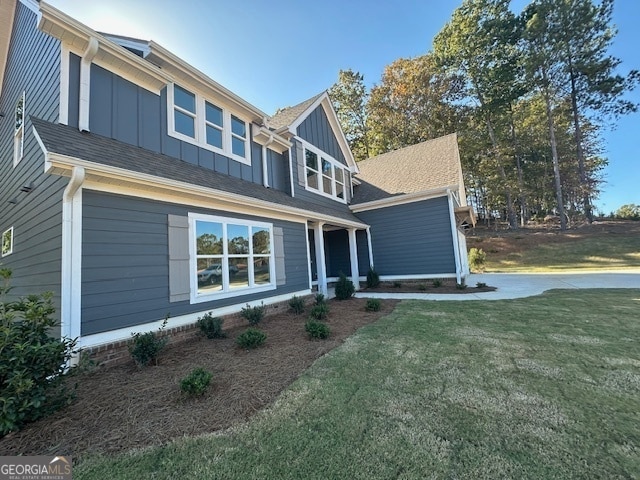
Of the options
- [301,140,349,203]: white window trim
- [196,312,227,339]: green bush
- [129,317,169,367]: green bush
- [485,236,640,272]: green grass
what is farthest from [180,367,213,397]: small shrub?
[485,236,640,272]: green grass

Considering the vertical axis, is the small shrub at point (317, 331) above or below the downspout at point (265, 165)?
below

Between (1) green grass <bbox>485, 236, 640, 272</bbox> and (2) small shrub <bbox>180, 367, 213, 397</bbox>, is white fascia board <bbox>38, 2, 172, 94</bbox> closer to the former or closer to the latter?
(2) small shrub <bbox>180, 367, 213, 397</bbox>

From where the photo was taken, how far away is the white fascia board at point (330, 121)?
957 centimetres

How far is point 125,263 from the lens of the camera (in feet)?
14.3

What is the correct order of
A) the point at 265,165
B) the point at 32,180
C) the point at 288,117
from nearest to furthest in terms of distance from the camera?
the point at 32,180, the point at 265,165, the point at 288,117

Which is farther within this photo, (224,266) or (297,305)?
(297,305)

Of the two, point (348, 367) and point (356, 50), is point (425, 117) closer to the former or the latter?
point (356, 50)

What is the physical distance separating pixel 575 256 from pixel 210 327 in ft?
77.6

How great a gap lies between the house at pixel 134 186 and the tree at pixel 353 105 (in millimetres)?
18041

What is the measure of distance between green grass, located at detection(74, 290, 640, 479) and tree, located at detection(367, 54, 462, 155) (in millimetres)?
22487

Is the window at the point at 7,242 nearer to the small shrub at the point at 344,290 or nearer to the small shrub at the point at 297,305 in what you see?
the small shrub at the point at 297,305

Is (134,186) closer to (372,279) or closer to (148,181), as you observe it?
(148,181)

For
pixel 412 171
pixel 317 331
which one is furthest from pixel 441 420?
pixel 412 171

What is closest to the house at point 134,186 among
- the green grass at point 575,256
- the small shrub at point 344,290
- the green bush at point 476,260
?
the small shrub at point 344,290
